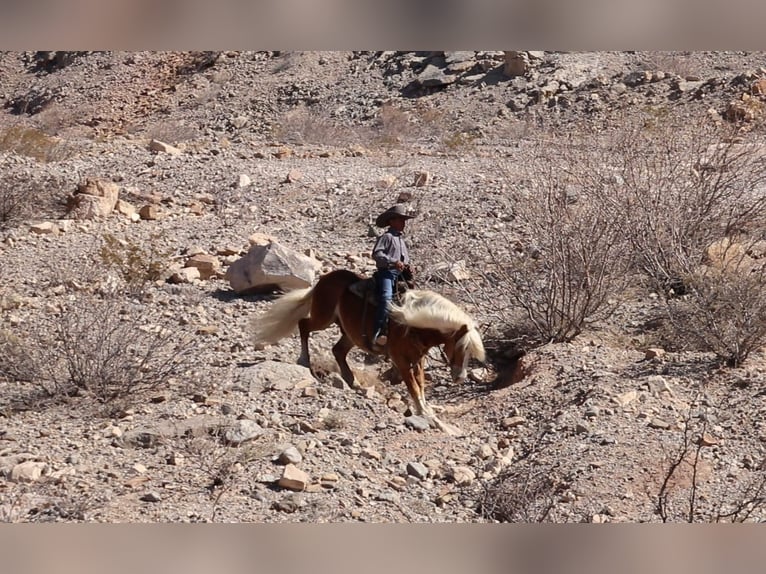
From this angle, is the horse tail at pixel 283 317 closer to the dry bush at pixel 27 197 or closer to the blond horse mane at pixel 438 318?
the blond horse mane at pixel 438 318

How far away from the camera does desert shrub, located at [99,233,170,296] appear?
10680mm

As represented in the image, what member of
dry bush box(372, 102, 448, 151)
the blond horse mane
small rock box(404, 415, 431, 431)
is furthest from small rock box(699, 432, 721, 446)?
dry bush box(372, 102, 448, 151)

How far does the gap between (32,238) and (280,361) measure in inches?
212

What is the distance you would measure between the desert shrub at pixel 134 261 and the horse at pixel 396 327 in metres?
2.09

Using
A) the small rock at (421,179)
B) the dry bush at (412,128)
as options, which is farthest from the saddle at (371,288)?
the dry bush at (412,128)

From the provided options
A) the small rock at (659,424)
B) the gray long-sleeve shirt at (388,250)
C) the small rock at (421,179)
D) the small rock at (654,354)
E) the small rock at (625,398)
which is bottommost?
the small rock at (659,424)

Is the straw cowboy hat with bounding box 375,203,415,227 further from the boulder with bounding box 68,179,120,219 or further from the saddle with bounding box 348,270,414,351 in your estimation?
the boulder with bounding box 68,179,120,219

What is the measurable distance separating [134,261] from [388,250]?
14.4 ft

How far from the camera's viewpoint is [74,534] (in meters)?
1.33

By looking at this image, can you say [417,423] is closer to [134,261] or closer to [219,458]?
[219,458]

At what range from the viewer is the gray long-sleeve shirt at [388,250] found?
7777mm

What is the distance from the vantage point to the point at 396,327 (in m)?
7.96

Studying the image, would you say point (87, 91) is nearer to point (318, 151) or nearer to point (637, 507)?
point (318, 151)

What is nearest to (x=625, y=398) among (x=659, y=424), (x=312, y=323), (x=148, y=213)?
(x=659, y=424)
